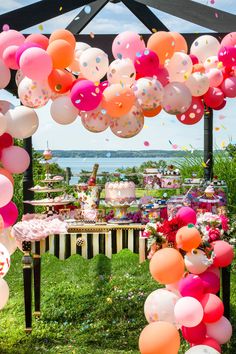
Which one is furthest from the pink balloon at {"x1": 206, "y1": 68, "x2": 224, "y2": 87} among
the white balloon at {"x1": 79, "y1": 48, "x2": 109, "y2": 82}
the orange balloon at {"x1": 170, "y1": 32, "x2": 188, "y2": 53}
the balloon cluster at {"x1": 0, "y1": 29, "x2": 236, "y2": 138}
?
the white balloon at {"x1": 79, "y1": 48, "x2": 109, "y2": 82}

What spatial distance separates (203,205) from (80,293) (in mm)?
1879

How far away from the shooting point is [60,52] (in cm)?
374

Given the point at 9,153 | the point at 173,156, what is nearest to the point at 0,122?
the point at 9,153

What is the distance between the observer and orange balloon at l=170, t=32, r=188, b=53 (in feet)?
13.5

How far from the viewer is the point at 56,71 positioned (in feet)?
12.6

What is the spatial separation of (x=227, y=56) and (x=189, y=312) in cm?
171

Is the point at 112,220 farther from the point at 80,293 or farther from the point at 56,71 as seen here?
the point at 56,71

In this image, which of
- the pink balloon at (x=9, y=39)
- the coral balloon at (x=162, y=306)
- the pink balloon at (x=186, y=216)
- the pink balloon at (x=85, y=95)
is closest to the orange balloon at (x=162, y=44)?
the pink balloon at (x=85, y=95)

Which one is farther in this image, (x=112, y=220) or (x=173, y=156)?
(x=173, y=156)

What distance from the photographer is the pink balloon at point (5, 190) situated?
12.0 feet

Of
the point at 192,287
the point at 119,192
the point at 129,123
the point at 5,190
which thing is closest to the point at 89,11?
the point at 129,123

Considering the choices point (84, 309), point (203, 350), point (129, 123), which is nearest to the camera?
point (203, 350)

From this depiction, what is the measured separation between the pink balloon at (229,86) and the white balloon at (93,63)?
89 centimetres

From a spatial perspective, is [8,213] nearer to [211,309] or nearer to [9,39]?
[9,39]
